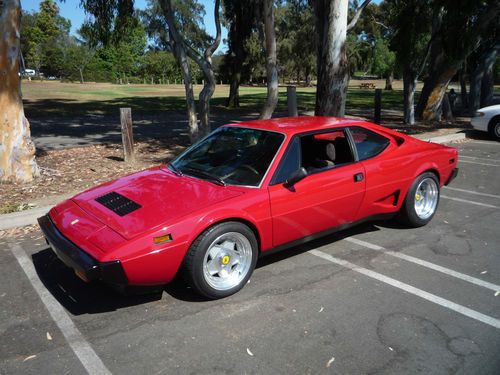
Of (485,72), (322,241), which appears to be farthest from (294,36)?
(322,241)

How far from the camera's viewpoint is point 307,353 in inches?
114

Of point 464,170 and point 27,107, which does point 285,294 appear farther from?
point 27,107

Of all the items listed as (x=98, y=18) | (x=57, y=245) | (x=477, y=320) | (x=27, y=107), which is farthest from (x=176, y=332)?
(x=27, y=107)

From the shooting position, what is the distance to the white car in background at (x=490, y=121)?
477 inches

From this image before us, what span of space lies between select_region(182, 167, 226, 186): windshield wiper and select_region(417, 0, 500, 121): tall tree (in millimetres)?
11386

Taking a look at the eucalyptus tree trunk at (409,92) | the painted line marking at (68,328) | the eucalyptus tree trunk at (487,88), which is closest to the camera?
the painted line marking at (68,328)

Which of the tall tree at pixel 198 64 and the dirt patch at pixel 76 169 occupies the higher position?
the tall tree at pixel 198 64

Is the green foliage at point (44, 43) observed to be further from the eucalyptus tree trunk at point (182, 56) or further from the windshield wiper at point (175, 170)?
the windshield wiper at point (175, 170)

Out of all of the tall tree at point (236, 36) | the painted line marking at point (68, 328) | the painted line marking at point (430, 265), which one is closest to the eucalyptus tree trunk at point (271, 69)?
the painted line marking at point (430, 265)

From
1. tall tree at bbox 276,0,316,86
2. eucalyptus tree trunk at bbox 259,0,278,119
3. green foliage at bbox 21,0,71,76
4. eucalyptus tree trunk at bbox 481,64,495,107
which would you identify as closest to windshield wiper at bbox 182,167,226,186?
eucalyptus tree trunk at bbox 259,0,278,119

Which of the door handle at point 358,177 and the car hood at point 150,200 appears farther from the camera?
the door handle at point 358,177

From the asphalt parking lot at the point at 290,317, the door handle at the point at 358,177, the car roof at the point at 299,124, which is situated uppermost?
the car roof at the point at 299,124

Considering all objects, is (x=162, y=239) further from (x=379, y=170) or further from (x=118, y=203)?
(x=379, y=170)

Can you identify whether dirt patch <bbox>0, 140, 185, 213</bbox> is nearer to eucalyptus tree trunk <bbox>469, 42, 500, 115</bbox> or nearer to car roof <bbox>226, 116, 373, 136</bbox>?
car roof <bbox>226, 116, 373, 136</bbox>
